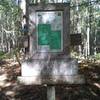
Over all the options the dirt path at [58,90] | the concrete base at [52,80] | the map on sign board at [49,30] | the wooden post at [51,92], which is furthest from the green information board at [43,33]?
the dirt path at [58,90]

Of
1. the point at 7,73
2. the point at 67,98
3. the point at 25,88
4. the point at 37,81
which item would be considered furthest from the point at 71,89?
the point at 37,81

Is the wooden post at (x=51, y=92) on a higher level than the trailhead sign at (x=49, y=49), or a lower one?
lower

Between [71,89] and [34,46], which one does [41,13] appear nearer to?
[34,46]

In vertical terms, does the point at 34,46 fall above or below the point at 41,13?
below

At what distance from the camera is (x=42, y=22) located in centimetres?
657

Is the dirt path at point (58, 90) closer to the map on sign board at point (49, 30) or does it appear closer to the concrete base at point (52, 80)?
the concrete base at point (52, 80)

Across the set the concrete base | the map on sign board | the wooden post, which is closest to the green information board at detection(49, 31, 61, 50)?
the map on sign board

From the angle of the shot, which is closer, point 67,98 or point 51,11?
point 51,11

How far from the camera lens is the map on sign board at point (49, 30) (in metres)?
6.54

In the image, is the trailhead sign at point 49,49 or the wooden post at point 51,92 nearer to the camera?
the trailhead sign at point 49,49

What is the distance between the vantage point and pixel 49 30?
6.56 m

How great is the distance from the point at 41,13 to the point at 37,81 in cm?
134

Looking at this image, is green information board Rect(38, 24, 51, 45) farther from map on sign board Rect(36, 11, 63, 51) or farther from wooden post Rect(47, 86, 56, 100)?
wooden post Rect(47, 86, 56, 100)

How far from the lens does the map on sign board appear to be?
6543 mm
